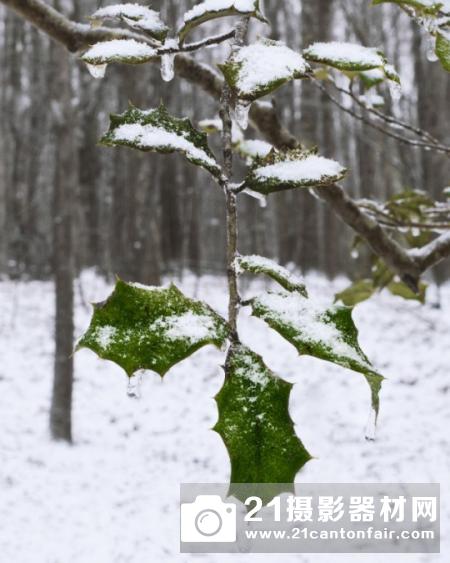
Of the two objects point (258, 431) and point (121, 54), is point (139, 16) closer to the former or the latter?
point (121, 54)

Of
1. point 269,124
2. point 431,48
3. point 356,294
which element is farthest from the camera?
point 356,294

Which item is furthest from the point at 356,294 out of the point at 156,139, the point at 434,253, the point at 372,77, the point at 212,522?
the point at 212,522

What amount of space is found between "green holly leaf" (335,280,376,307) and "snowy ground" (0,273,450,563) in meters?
2.42

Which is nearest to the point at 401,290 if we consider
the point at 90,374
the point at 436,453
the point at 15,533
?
the point at 15,533

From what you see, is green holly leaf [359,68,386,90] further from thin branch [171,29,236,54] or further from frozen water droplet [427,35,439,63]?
thin branch [171,29,236,54]

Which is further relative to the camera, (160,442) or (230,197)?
(160,442)

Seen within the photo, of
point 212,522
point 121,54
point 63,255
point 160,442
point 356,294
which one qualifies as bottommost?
point 160,442

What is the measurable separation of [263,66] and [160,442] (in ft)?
15.6

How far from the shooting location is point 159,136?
40 cm

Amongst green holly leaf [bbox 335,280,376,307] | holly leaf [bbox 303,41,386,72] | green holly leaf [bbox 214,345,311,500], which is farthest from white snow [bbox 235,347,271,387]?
green holly leaf [bbox 335,280,376,307]

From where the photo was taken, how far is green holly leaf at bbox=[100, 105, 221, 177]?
39 cm

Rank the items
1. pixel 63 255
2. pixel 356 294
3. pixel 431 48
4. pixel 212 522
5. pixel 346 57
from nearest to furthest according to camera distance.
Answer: pixel 346 57, pixel 431 48, pixel 356 294, pixel 212 522, pixel 63 255

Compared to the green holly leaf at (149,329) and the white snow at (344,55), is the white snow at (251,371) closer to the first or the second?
the green holly leaf at (149,329)

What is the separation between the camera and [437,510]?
3387 millimetres
